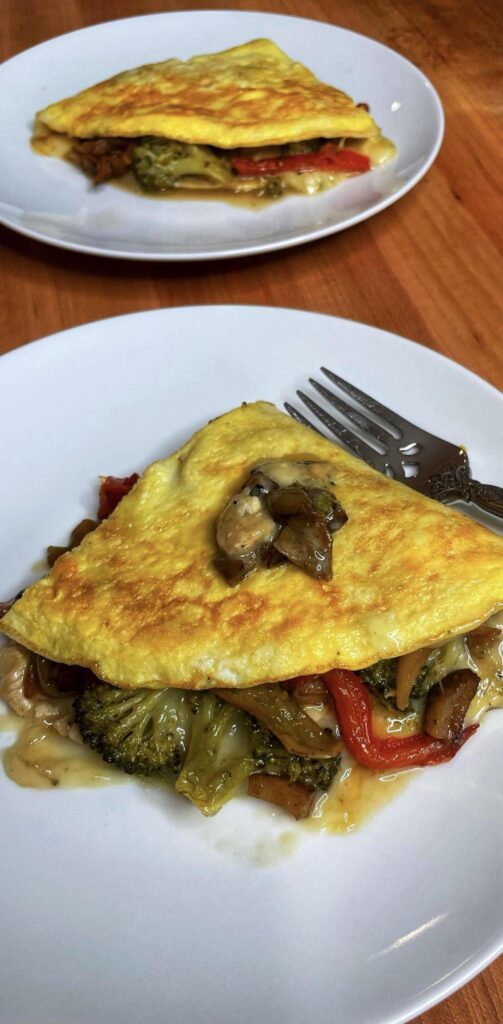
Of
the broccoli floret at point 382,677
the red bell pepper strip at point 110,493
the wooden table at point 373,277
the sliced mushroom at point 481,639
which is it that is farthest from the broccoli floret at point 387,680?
the wooden table at point 373,277

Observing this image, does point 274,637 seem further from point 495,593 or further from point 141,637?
point 495,593

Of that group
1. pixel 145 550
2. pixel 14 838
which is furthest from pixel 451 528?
pixel 14 838

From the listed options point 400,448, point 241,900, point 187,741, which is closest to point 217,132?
point 400,448

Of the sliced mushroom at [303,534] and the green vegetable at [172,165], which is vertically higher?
the green vegetable at [172,165]

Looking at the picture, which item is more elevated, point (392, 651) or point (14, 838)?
point (392, 651)

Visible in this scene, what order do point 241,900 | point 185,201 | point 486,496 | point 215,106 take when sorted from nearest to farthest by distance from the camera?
point 241,900, point 486,496, point 185,201, point 215,106

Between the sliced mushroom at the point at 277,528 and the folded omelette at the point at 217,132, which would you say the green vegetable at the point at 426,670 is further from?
the folded omelette at the point at 217,132

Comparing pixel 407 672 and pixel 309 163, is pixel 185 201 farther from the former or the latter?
pixel 407 672
